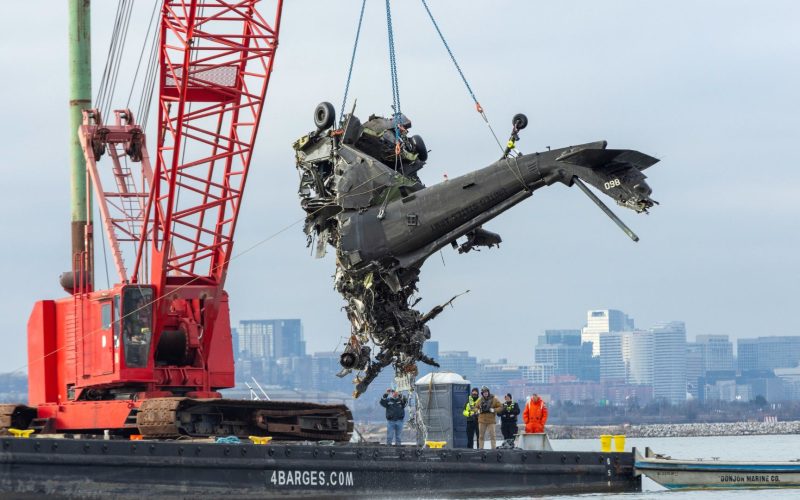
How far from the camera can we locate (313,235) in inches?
1539

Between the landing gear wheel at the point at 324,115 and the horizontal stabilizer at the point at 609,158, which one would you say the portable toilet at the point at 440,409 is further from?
the horizontal stabilizer at the point at 609,158

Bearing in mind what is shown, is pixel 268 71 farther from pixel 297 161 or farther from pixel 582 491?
pixel 582 491

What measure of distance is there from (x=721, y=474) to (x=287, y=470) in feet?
34.2

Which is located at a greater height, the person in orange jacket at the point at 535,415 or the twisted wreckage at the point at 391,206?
the twisted wreckage at the point at 391,206

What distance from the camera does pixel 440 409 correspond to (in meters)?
40.6

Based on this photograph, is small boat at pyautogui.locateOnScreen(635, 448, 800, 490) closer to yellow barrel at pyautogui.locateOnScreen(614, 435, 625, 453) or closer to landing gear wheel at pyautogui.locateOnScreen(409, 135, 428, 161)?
yellow barrel at pyautogui.locateOnScreen(614, 435, 625, 453)

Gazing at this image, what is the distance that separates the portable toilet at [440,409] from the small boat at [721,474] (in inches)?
198

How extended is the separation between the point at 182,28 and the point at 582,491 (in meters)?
14.3

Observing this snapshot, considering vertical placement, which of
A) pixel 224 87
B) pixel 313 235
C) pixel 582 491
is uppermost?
pixel 224 87

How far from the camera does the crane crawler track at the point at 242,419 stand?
35719 millimetres

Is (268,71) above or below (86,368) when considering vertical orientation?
above

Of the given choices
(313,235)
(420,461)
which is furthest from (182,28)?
(420,461)

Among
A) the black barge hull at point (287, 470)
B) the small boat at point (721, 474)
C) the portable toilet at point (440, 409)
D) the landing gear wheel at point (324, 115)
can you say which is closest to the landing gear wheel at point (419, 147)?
the landing gear wheel at point (324, 115)

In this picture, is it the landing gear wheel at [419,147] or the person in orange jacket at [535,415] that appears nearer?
the person in orange jacket at [535,415]
